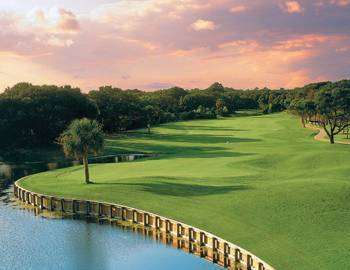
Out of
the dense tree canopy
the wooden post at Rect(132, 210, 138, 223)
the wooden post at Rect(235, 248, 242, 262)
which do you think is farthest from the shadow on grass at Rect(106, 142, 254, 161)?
the wooden post at Rect(235, 248, 242, 262)

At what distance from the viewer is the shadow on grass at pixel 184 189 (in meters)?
52.7

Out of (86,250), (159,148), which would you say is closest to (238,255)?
(86,250)

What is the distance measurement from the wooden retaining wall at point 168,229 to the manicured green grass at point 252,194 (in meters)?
0.89

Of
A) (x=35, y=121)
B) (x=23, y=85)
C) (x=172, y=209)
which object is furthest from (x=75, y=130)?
(x=23, y=85)

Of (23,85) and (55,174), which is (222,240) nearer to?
(55,174)

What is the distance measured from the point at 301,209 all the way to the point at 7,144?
311 ft

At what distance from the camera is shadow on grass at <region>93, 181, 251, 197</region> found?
173ft

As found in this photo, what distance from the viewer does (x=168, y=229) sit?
4597 centimetres

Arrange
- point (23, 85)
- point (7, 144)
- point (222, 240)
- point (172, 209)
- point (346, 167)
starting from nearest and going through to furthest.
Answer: point (222, 240) < point (172, 209) < point (346, 167) < point (7, 144) < point (23, 85)

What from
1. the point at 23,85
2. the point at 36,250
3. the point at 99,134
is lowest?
the point at 36,250

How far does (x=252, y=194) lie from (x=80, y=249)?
54.7 ft

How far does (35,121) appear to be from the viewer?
12544 centimetres

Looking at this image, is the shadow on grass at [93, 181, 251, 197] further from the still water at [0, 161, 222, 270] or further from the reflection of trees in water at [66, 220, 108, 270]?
the reflection of trees in water at [66, 220, 108, 270]

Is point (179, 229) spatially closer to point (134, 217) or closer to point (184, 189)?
point (134, 217)
